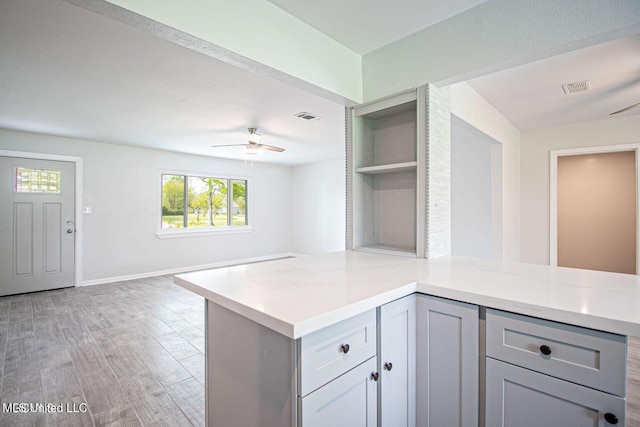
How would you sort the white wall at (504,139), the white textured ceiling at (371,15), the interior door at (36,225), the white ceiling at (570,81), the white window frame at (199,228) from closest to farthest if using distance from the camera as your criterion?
the white textured ceiling at (371,15), the white ceiling at (570,81), the white wall at (504,139), the interior door at (36,225), the white window frame at (199,228)

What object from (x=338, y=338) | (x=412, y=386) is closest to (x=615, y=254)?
(x=412, y=386)

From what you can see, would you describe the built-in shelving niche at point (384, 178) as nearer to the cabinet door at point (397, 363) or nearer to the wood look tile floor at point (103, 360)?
the cabinet door at point (397, 363)

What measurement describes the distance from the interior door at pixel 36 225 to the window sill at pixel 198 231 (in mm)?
1408

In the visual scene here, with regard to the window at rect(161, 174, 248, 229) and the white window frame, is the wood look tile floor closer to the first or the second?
the white window frame

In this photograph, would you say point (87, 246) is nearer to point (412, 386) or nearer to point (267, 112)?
point (267, 112)

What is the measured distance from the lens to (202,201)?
21.4ft

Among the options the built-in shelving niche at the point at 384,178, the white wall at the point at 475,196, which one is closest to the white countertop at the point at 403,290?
the built-in shelving niche at the point at 384,178

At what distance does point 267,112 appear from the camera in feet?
11.6

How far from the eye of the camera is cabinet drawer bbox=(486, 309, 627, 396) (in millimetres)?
900

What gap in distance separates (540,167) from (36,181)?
24.4ft

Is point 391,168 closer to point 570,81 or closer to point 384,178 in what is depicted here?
point 384,178

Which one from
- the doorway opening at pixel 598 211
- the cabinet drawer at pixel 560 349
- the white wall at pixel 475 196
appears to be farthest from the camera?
the doorway opening at pixel 598 211

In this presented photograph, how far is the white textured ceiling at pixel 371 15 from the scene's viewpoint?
1.61 meters

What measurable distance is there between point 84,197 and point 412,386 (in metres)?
5.69
